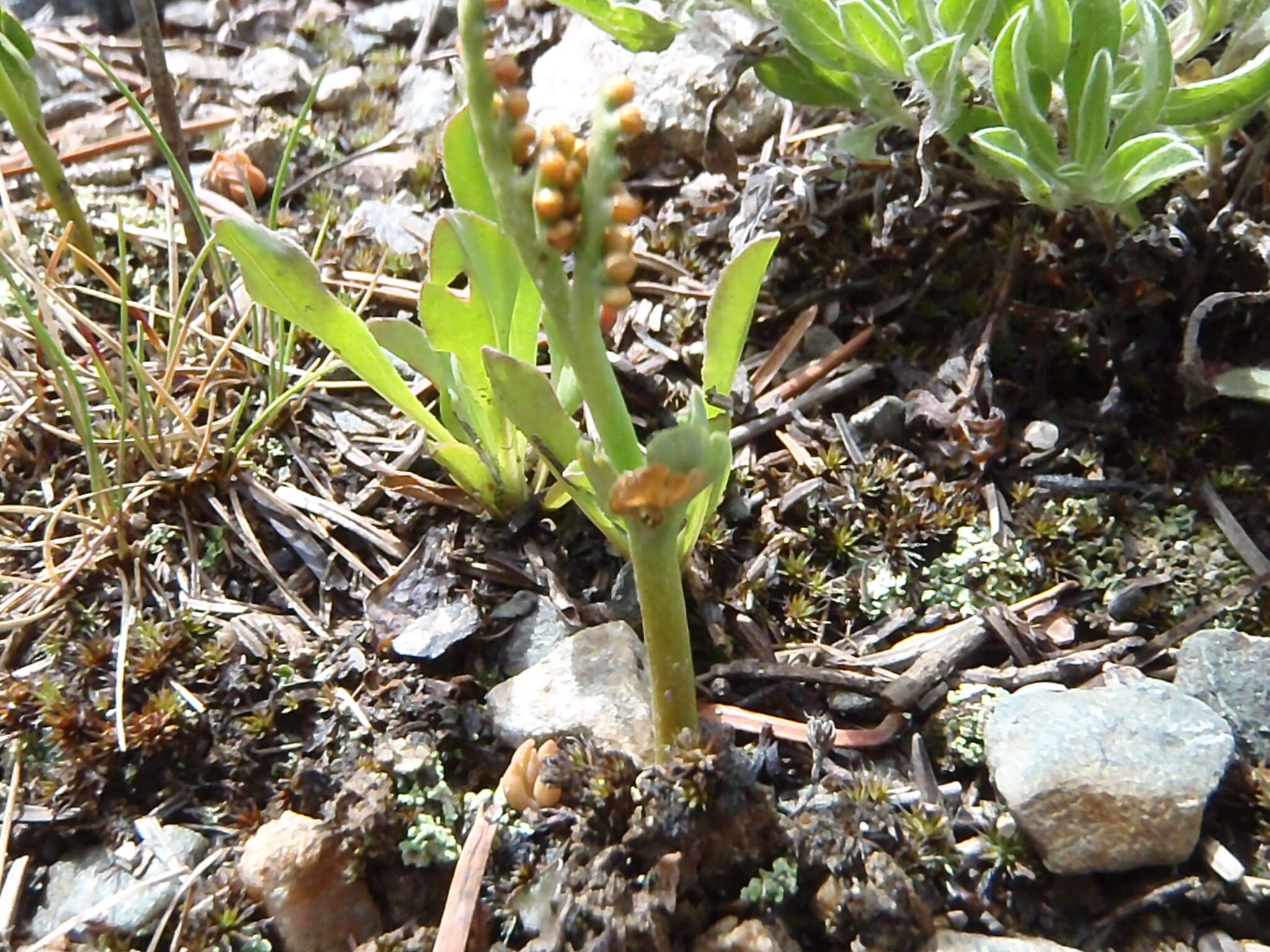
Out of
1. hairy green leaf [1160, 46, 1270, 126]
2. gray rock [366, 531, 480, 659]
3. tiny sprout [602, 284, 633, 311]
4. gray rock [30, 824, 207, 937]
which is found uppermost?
tiny sprout [602, 284, 633, 311]

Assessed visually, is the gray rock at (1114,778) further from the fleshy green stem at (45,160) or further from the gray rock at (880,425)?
the fleshy green stem at (45,160)

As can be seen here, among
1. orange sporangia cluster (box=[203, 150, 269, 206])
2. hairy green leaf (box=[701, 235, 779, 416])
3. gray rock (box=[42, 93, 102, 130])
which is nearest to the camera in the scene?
hairy green leaf (box=[701, 235, 779, 416])

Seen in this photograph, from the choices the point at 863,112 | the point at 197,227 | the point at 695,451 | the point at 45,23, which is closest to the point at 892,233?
the point at 863,112

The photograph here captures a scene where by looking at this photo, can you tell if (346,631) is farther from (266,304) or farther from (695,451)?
(695,451)

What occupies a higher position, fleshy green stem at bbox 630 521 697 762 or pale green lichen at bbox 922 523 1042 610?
fleshy green stem at bbox 630 521 697 762

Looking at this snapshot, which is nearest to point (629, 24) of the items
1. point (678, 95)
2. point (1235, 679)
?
point (678, 95)

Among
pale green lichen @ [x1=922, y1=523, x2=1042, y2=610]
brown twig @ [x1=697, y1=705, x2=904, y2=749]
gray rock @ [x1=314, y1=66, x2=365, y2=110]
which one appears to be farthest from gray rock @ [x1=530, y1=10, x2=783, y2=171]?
brown twig @ [x1=697, y1=705, x2=904, y2=749]

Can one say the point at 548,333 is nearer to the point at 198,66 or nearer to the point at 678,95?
the point at 678,95

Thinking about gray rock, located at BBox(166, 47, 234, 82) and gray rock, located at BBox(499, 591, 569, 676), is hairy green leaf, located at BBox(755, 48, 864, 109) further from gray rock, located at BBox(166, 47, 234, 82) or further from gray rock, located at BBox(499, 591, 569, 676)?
gray rock, located at BBox(166, 47, 234, 82)
